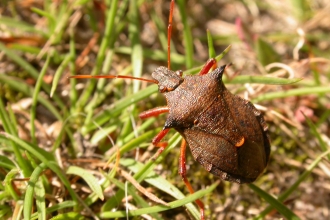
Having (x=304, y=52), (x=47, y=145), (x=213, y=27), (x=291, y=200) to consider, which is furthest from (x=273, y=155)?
(x=47, y=145)

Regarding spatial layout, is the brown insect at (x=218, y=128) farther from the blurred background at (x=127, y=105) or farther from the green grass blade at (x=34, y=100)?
the green grass blade at (x=34, y=100)

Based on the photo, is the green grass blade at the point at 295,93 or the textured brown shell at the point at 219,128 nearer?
the textured brown shell at the point at 219,128

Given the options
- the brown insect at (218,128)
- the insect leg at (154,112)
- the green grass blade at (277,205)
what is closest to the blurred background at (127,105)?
the green grass blade at (277,205)

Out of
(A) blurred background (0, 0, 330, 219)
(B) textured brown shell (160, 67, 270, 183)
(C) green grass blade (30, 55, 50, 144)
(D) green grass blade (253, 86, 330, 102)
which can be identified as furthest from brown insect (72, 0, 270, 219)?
(C) green grass blade (30, 55, 50, 144)

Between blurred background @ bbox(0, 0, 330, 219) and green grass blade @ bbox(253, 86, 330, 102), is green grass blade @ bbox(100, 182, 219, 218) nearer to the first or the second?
blurred background @ bbox(0, 0, 330, 219)

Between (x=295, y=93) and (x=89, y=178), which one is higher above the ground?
(x=89, y=178)

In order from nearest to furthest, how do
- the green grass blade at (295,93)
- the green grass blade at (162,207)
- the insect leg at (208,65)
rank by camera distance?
1. the green grass blade at (162,207)
2. the insect leg at (208,65)
3. the green grass blade at (295,93)

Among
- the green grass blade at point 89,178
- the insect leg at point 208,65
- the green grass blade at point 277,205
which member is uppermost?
the insect leg at point 208,65

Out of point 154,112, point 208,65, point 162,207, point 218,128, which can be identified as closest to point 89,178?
point 162,207

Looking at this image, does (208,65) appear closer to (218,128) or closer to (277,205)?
(218,128)
